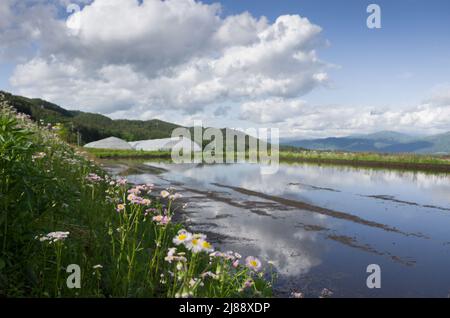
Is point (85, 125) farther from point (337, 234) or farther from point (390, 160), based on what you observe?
point (337, 234)

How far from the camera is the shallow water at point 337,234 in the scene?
5.84m

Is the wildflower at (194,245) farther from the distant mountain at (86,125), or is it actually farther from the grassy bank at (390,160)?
the grassy bank at (390,160)

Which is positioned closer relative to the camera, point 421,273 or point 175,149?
point 421,273

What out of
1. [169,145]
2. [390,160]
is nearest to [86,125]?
[169,145]

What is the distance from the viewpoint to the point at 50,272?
3799 millimetres

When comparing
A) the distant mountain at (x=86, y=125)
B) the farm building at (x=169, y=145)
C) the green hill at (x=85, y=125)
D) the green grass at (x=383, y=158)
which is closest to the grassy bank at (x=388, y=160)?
the green grass at (x=383, y=158)

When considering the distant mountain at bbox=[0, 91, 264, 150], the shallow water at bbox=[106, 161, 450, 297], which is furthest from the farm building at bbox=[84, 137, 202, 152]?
the shallow water at bbox=[106, 161, 450, 297]

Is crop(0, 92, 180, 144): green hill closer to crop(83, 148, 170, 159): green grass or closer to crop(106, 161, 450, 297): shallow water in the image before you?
crop(83, 148, 170, 159): green grass

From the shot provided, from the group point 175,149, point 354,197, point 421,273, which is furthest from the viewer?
point 175,149

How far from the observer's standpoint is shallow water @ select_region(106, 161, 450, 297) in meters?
5.84
